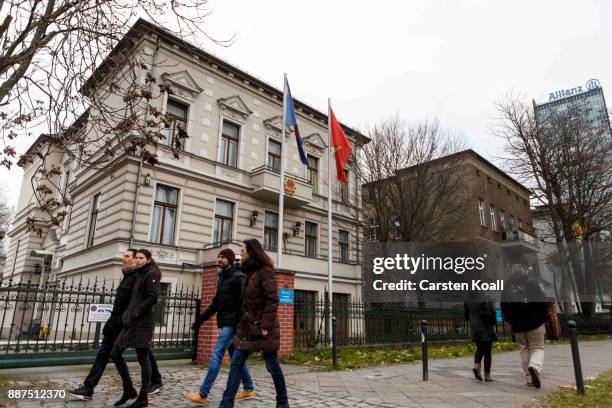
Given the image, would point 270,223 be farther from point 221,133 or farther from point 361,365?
point 361,365

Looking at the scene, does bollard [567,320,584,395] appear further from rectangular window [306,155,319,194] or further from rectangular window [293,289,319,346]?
rectangular window [306,155,319,194]

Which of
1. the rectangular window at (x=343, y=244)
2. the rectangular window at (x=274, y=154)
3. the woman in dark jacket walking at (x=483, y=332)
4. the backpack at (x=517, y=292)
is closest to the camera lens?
the backpack at (x=517, y=292)

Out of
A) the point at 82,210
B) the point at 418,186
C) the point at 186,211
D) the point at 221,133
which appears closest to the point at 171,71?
the point at 221,133

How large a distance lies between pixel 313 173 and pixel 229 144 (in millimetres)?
6169

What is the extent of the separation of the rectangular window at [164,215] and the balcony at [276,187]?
4168mm

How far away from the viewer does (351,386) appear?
22.0 feet

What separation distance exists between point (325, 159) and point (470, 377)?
1931 centimetres

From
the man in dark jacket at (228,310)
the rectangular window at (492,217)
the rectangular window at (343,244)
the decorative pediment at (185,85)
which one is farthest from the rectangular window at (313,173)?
the man in dark jacket at (228,310)

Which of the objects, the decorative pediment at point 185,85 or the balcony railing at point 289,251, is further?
the decorative pediment at point 185,85

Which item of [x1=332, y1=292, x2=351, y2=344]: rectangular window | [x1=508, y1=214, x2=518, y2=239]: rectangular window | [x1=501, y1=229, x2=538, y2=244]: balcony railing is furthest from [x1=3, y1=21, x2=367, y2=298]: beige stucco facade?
[x1=508, y1=214, x2=518, y2=239]: rectangular window

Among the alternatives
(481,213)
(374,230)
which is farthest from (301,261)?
(481,213)

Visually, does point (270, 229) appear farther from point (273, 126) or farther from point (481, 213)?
point (481, 213)

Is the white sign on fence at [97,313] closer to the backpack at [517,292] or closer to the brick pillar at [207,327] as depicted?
the brick pillar at [207,327]

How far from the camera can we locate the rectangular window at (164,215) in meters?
17.3
